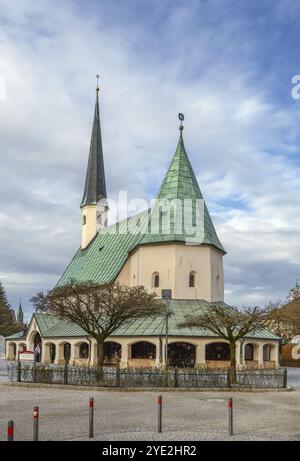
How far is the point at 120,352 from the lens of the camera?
46.5 m

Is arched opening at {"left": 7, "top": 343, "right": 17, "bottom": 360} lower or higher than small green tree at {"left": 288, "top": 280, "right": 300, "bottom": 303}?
lower

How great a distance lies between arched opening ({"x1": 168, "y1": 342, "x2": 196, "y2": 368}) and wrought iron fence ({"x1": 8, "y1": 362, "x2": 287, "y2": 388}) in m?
17.8

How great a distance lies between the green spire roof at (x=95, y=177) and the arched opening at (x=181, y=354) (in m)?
28.4

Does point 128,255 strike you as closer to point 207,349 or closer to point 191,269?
point 191,269

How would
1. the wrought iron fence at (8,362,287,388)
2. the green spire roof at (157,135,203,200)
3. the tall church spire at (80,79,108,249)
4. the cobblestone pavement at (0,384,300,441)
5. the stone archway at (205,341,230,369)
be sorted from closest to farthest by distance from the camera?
the cobblestone pavement at (0,384,300,441)
the wrought iron fence at (8,362,287,388)
the stone archway at (205,341,230,369)
the green spire roof at (157,135,203,200)
the tall church spire at (80,79,108,249)

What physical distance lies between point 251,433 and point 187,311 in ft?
108

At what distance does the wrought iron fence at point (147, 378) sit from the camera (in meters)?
25.8

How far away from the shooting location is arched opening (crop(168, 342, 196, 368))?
4462 cm

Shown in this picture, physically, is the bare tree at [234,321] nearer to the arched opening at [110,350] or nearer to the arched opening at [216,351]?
the arched opening at [216,351]

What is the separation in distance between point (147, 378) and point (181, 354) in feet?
65.2

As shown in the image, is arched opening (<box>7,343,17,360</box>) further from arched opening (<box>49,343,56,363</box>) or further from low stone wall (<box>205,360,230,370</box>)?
low stone wall (<box>205,360,230,370</box>)

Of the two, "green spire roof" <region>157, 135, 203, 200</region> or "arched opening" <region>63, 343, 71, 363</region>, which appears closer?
"green spire roof" <region>157, 135, 203, 200</region>

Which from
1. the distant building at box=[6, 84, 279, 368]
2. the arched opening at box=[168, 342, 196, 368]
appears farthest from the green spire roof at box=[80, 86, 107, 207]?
the arched opening at box=[168, 342, 196, 368]
